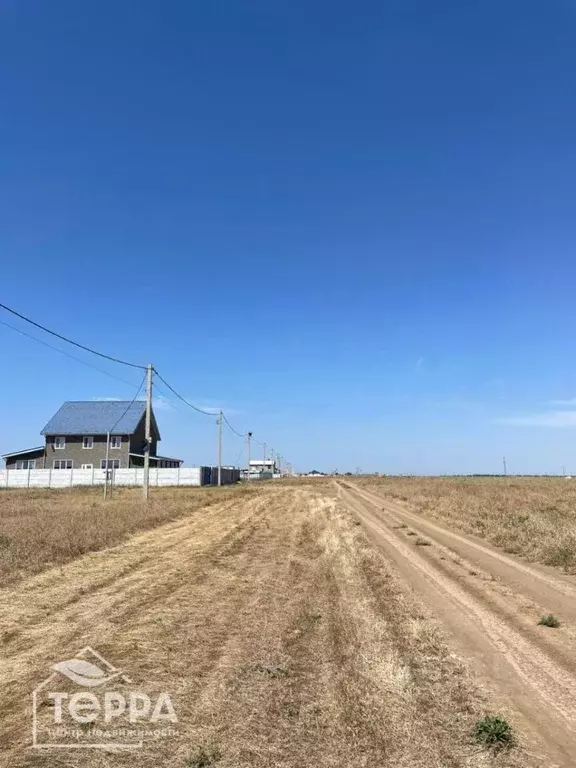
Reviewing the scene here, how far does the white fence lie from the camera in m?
59.6

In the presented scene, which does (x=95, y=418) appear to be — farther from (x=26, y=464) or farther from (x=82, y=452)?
(x=26, y=464)

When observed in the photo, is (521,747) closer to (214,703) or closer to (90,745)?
(214,703)

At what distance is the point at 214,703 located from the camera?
5473 millimetres

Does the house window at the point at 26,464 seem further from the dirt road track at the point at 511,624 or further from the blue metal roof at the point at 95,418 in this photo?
the dirt road track at the point at 511,624

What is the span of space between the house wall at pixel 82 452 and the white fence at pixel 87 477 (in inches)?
208

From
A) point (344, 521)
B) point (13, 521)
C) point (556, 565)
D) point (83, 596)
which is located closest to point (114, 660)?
point (83, 596)

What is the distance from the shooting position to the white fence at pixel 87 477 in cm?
5962

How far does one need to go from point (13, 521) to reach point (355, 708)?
18.4 m

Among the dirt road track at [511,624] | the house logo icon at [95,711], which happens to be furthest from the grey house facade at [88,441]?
the house logo icon at [95,711]

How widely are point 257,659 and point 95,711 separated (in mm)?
2061

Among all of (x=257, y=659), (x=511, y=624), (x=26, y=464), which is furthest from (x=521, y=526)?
(x=26, y=464)

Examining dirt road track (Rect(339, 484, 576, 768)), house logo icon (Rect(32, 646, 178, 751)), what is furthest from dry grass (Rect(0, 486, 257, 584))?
dirt road track (Rect(339, 484, 576, 768))

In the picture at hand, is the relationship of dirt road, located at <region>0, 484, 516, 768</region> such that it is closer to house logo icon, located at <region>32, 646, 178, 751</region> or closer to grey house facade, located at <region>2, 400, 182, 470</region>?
house logo icon, located at <region>32, 646, 178, 751</region>

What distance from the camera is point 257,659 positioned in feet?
22.2
